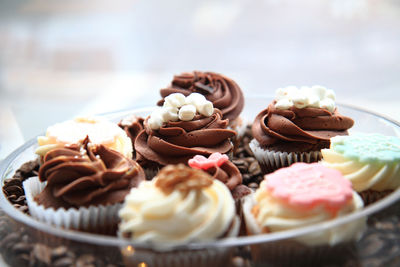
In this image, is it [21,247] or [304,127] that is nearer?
[21,247]

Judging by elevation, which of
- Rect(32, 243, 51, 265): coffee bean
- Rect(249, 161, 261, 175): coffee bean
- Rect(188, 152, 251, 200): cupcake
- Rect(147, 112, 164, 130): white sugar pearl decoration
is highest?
Rect(147, 112, 164, 130): white sugar pearl decoration

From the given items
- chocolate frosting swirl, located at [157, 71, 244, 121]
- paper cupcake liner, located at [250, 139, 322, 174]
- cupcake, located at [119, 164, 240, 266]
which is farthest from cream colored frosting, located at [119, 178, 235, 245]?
chocolate frosting swirl, located at [157, 71, 244, 121]

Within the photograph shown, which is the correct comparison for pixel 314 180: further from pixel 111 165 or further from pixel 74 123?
pixel 74 123

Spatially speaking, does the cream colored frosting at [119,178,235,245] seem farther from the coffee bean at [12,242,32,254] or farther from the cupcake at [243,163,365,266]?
the coffee bean at [12,242,32,254]

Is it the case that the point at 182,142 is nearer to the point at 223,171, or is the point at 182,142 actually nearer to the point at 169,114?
the point at 169,114

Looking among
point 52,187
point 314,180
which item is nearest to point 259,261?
point 314,180

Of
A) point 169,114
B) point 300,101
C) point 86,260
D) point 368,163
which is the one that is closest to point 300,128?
point 300,101
